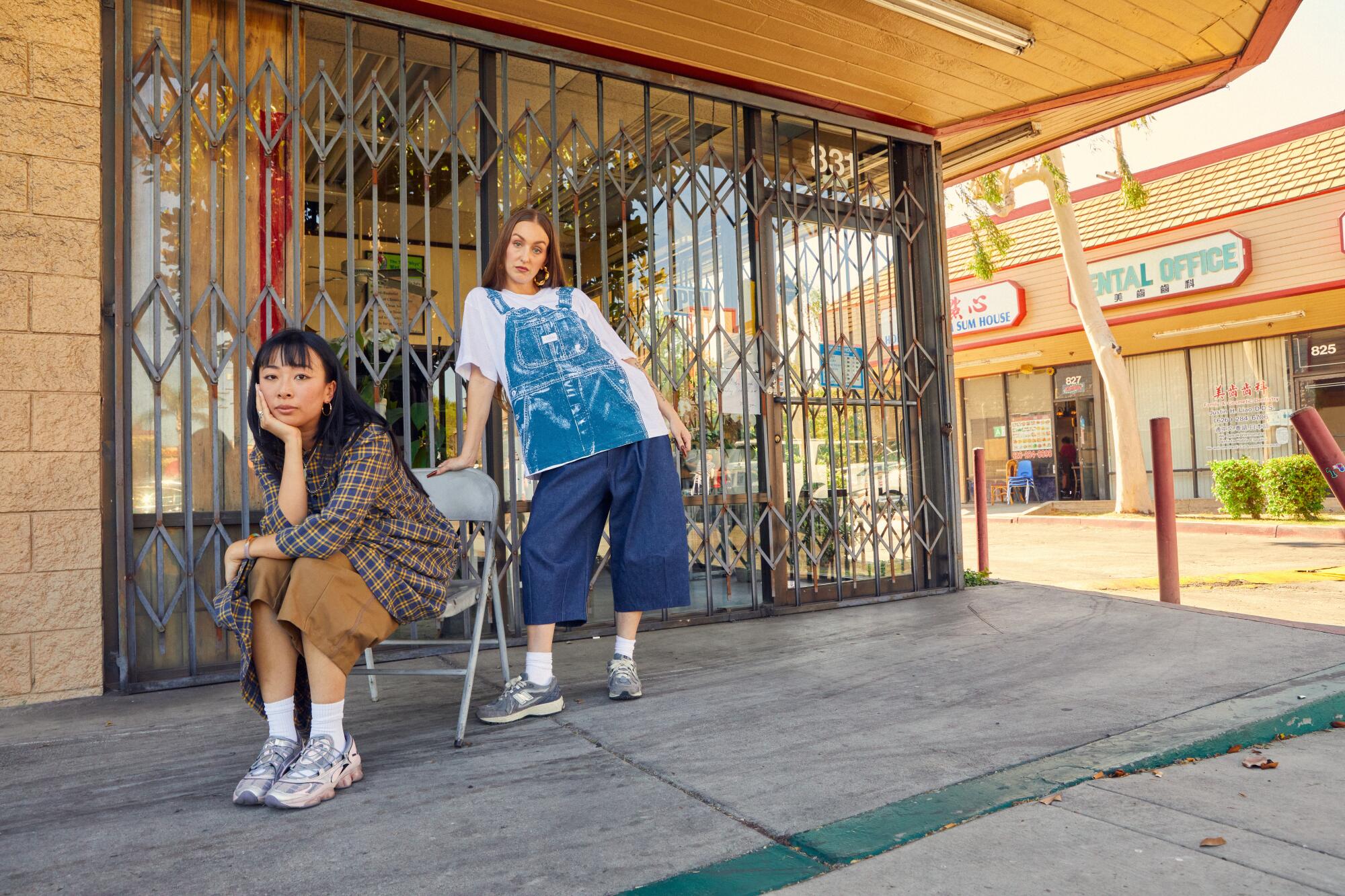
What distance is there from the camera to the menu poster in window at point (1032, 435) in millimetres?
17359

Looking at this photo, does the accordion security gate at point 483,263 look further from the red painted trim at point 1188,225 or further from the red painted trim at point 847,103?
the red painted trim at point 1188,225

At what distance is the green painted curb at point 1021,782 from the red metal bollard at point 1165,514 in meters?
1.87

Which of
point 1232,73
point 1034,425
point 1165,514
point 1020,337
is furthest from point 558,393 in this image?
point 1034,425

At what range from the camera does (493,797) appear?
214 centimetres

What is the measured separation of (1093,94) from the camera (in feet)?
18.1

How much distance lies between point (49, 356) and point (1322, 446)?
4924mm

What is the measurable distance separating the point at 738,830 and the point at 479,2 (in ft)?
12.2

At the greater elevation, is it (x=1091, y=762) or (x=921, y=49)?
(x=921, y=49)

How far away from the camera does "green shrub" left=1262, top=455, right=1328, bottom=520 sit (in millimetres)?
11289

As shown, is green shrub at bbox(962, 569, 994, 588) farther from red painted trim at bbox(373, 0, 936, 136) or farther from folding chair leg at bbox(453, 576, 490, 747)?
folding chair leg at bbox(453, 576, 490, 747)

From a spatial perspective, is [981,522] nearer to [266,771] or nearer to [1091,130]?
[1091,130]

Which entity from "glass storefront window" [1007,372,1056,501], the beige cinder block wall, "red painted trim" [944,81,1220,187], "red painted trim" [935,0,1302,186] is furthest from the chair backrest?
"glass storefront window" [1007,372,1056,501]

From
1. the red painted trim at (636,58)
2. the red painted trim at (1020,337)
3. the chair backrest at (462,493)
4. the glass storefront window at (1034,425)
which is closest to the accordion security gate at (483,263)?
the red painted trim at (636,58)

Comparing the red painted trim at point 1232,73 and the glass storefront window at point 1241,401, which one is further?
the glass storefront window at point 1241,401
